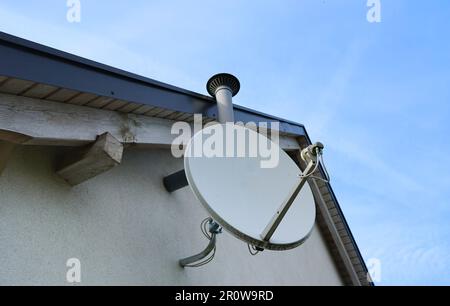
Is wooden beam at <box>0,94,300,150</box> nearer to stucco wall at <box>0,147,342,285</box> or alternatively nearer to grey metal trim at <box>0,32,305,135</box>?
grey metal trim at <box>0,32,305,135</box>

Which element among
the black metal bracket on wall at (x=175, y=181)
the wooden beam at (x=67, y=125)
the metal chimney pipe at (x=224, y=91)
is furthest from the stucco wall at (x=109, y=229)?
the metal chimney pipe at (x=224, y=91)

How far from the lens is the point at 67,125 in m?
2.25

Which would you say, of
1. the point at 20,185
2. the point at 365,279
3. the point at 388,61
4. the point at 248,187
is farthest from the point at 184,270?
the point at 388,61

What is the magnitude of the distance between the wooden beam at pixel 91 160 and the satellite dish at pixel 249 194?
45 centimetres

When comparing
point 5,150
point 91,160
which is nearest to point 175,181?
point 91,160

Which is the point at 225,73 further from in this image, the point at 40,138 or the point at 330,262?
the point at 330,262

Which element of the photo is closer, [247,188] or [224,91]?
[247,188]

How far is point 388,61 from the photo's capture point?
801cm

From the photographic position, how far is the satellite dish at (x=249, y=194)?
2299 millimetres

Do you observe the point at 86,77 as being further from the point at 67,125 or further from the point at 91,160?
the point at 91,160

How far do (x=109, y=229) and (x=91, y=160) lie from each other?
0.58 metres

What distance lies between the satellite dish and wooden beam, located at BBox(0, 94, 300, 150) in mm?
483

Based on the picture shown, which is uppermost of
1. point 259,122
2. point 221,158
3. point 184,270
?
point 259,122
